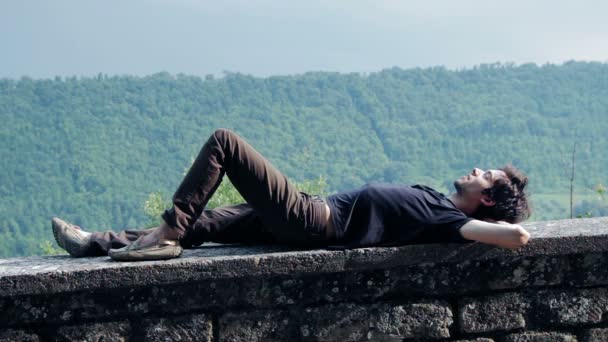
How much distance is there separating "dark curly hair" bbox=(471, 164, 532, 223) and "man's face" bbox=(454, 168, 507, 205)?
0.08 feet

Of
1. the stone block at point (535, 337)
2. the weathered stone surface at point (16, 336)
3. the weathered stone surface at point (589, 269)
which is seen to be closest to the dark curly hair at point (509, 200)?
the weathered stone surface at point (589, 269)

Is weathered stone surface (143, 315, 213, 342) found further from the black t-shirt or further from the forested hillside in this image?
the forested hillside

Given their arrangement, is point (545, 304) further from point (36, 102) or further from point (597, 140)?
point (36, 102)

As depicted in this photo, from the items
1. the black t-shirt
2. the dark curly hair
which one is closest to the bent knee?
the black t-shirt

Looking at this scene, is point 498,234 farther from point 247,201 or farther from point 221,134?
point 221,134

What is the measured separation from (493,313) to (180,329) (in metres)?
1.46

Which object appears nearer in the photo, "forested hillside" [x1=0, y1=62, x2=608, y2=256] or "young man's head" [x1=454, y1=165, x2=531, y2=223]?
"young man's head" [x1=454, y1=165, x2=531, y2=223]

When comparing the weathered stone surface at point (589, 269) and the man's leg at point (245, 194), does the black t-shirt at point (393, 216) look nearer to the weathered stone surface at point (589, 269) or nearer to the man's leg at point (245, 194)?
the man's leg at point (245, 194)

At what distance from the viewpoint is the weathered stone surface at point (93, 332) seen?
400 cm

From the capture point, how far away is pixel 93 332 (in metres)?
4.00

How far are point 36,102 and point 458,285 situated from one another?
91644mm

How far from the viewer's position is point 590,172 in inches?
2542

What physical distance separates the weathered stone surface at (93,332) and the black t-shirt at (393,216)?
110 cm

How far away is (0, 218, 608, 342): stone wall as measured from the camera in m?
3.98
